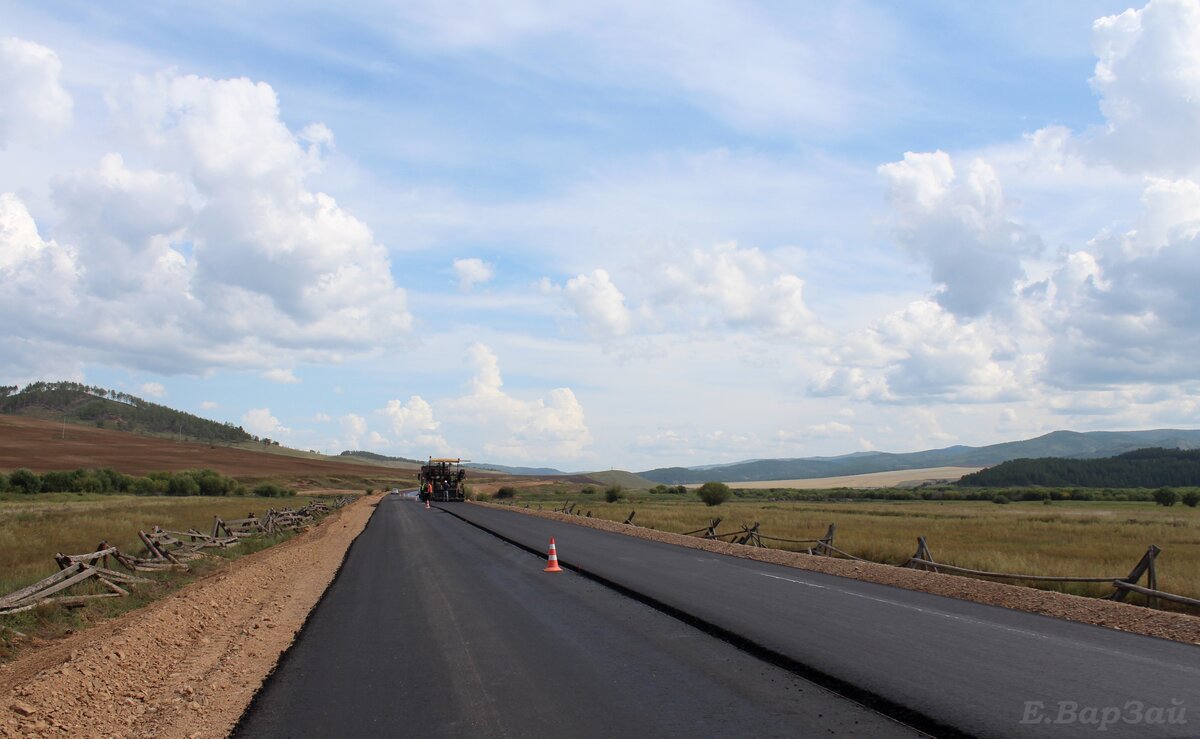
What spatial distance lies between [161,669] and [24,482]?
6919 cm

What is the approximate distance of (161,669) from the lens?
28.6 ft

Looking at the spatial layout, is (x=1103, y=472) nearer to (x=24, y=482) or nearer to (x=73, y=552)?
(x=24, y=482)

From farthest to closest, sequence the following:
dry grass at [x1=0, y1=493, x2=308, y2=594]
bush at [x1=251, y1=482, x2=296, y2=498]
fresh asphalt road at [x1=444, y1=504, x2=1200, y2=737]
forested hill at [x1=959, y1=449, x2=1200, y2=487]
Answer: forested hill at [x1=959, y1=449, x2=1200, y2=487] → bush at [x1=251, y1=482, x2=296, y2=498] → dry grass at [x1=0, y1=493, x2=308, y2=594] → fresh asphalt road at [x1=444, y1=504, x2=1200, y2=737]

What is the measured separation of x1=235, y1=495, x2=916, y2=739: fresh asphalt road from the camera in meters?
5.84

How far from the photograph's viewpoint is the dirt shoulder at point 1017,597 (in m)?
10.0

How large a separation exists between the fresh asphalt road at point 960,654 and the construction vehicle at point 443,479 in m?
57.6

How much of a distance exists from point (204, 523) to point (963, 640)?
1405 inches

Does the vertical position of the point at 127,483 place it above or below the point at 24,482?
below

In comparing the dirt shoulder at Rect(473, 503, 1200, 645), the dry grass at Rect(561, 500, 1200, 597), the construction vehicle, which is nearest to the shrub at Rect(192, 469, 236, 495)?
the construction vehicle

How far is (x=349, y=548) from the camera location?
23.7 metres

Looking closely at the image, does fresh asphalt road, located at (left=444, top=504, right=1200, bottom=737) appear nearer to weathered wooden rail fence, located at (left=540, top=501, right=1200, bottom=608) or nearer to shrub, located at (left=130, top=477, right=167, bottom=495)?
weathered wooden rail fence, located at (left=540, top=501, right=1200, bottom=608)

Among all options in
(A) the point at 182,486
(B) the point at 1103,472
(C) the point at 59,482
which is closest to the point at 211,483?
(A) the point at 182,486

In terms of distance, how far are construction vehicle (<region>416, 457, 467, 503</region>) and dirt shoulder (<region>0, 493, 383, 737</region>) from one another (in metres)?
55.4

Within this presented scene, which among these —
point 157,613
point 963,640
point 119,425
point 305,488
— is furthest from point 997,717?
point 119,425
